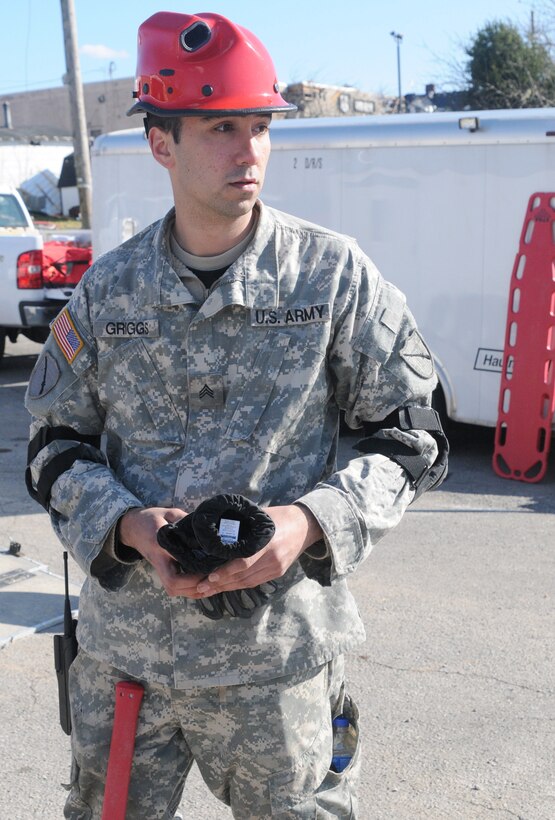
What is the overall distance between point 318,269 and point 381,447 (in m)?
0.36

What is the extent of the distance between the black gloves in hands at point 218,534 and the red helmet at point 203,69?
72 centimetres

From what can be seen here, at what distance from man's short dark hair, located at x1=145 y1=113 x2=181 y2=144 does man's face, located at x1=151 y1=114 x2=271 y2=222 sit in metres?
0.01

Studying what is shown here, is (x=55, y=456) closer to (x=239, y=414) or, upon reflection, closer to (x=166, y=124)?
(x=239, y=414)

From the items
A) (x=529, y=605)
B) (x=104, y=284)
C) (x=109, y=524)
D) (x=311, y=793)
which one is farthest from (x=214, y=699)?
(x=529, y=605)

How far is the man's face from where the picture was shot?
1.91 m

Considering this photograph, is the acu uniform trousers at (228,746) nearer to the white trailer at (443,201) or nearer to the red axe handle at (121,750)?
the red axe handle at (121,750)

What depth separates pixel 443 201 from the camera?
7.42m

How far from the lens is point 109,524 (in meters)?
1.89

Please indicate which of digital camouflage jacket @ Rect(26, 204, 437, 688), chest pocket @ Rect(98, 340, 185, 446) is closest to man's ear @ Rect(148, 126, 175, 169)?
digital camouflage jacket @ Rect(26, 204, 437, 688)

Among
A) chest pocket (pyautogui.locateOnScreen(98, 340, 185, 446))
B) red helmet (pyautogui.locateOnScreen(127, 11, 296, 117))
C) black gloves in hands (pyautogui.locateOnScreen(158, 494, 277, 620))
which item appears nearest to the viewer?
black gloves in hands (pyautogui.locateOnScreen(158, 494, 277, 620))

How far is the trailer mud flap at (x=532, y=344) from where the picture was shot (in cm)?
700

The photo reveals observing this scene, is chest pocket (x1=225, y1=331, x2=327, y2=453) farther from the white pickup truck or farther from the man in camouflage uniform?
the white pickup truck

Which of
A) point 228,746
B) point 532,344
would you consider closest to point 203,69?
point 228,746

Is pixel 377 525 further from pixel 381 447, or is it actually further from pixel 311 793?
pixel 311 793
